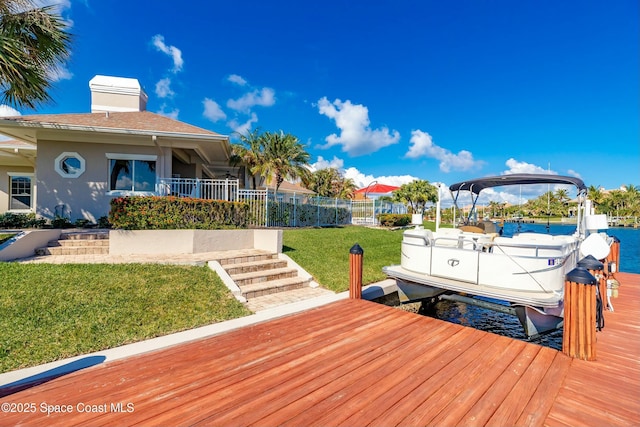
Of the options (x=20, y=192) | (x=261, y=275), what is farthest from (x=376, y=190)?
(x=20, y=192)

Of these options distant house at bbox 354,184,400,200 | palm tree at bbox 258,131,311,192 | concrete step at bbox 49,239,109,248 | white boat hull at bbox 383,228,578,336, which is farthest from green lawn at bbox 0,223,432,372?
distant house at bbox 354,184,400,200

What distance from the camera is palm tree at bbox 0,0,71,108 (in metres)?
6.28

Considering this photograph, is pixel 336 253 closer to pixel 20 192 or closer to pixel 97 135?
pixel 97 135

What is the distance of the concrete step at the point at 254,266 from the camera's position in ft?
21.0

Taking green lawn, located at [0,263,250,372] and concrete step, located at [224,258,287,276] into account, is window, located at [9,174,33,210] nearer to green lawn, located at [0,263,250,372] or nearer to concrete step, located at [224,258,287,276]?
green lawn, located at [0,263,250,372]

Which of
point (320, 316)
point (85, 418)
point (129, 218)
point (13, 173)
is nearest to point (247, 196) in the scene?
point (129, 218)

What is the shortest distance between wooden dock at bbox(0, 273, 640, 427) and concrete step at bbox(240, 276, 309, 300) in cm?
164

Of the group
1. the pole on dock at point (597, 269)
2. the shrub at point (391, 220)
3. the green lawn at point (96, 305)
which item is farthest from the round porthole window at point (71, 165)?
the shrub at point (391, 220)

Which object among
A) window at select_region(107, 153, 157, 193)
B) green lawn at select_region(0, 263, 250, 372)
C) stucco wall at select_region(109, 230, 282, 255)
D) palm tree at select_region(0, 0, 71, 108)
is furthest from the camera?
window at select_region(107, 153, 157, 193)

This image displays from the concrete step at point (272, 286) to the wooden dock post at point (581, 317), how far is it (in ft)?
14.9

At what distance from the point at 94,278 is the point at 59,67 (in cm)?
605

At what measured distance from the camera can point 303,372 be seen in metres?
2.93

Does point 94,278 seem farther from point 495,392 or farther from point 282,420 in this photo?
point 495,392

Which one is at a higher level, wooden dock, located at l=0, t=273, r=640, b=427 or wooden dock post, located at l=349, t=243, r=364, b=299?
wooden dock post, located at l=349, t=243, r=364, b=299
